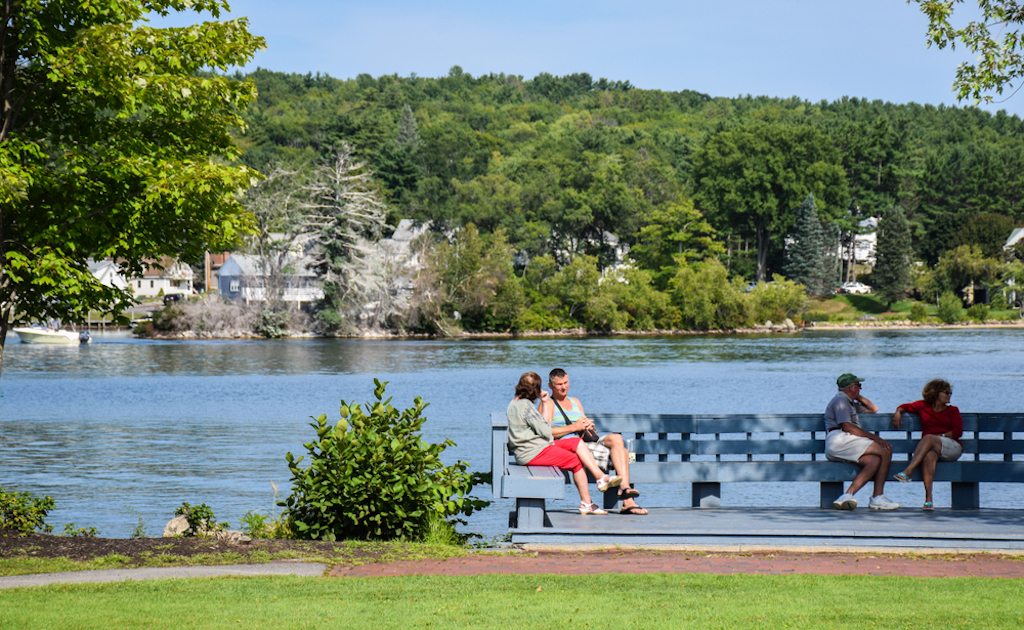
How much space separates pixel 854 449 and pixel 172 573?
6.69 meters

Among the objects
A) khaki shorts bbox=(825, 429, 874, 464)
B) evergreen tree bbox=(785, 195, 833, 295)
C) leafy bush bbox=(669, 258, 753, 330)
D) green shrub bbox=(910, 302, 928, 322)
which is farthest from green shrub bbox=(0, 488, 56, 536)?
evergreen tree bbox=(785, 195, 833, 295)

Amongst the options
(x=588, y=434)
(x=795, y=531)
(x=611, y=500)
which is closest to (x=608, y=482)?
(x=588, y=434)

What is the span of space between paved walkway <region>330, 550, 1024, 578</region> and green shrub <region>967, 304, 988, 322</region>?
9237 centimetres

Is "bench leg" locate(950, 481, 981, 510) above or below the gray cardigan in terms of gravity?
below

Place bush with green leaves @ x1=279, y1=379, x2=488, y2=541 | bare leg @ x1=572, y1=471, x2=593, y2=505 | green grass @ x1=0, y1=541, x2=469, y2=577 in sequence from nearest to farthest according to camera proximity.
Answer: green grass @ x1=0, y1=541, x2=469, y2=577, bush with green leaves @ x1=279, y1=379, x2=488, y2=541, bare leg @ x1=572, y1=471, x2=593, y2=505

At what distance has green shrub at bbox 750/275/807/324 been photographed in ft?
299

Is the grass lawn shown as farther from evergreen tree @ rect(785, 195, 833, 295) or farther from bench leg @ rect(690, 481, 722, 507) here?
evergreen tree @ rect(785, 195, 833, 295)

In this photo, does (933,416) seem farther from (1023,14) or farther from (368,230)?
(368,230)

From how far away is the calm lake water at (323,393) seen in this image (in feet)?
59.8

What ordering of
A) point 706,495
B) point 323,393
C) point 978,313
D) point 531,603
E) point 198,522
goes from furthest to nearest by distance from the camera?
point 978,313 < point 323,393 < point 706,495 < point 198,522 < point 531,603

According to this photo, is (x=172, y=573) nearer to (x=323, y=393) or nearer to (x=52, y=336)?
(x=323, y=393)

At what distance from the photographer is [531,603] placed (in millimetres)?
7047

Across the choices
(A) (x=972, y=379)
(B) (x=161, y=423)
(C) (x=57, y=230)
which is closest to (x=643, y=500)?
(C) (x=57, y=230)

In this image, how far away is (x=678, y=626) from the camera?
6.38 m
